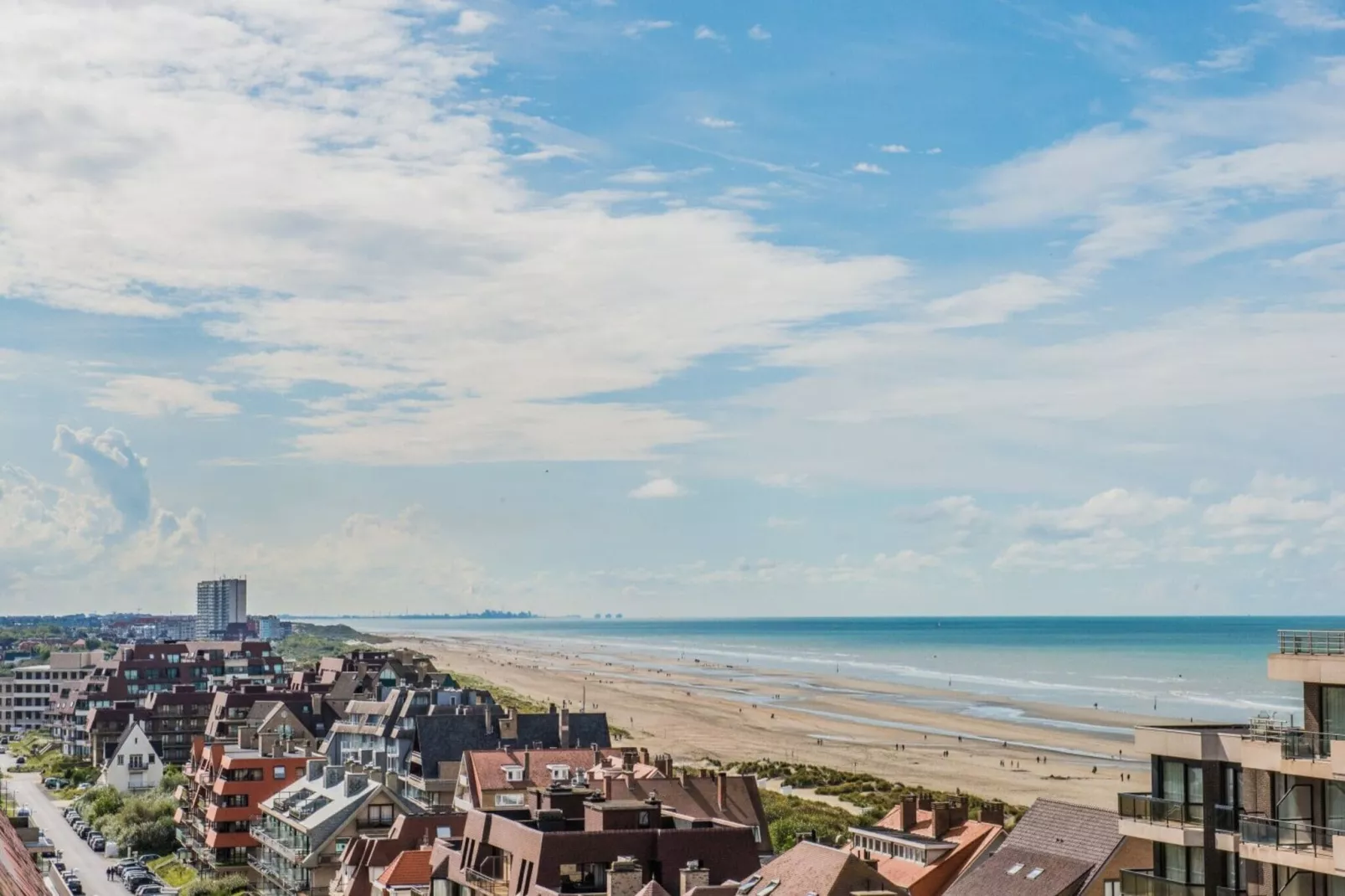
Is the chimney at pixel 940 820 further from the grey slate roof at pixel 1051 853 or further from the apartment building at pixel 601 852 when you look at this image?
the grey slate roof at pixel 1051 853

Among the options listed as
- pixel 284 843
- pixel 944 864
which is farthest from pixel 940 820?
pixel 284 843

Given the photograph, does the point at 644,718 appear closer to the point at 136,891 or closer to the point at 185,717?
the point at 185,717

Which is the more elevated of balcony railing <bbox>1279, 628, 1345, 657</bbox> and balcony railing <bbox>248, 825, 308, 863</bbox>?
balcony railing <bbox>1279, 628, 1345, 657</bbox>

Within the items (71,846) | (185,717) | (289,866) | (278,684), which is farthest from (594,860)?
(278,684)

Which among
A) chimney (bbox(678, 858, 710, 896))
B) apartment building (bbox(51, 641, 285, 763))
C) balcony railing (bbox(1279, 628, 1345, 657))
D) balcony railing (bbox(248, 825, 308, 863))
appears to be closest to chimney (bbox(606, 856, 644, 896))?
chimney (bbox(678, 858, 710, 896))

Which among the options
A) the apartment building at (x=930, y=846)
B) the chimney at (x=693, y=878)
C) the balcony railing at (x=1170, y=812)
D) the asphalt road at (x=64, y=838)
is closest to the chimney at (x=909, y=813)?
the apartment building at (x=930, y=846)

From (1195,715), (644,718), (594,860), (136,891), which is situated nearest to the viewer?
(594,860)

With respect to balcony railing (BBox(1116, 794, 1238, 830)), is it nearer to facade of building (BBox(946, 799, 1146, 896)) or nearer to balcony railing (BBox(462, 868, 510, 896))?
facade of building (BBox(946, 799, 1146, 896))
